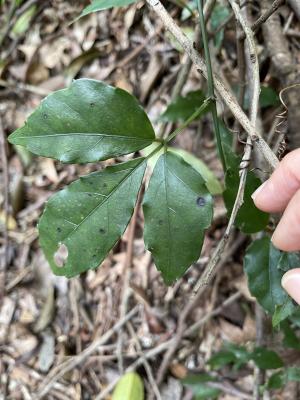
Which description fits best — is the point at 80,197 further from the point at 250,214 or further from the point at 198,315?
the point at 198,315

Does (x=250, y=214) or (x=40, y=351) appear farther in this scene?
(x=40, y=351)

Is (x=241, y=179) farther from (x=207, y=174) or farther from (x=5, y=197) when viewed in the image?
(x=5, y=197)

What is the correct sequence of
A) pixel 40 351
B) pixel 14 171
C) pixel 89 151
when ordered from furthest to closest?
pixel 14 171 < pixel 40 351 < pixel 89 151

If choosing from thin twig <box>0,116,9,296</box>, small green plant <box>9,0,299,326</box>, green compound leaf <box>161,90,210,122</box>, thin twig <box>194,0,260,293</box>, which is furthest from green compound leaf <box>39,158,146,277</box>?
thin twig <box>0,116,9,296</box>

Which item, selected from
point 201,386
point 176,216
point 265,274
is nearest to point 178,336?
point 201,386

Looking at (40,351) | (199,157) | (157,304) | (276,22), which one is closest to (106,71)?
(199,157)

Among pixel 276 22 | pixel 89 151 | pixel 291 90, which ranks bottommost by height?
pixel 291 90
